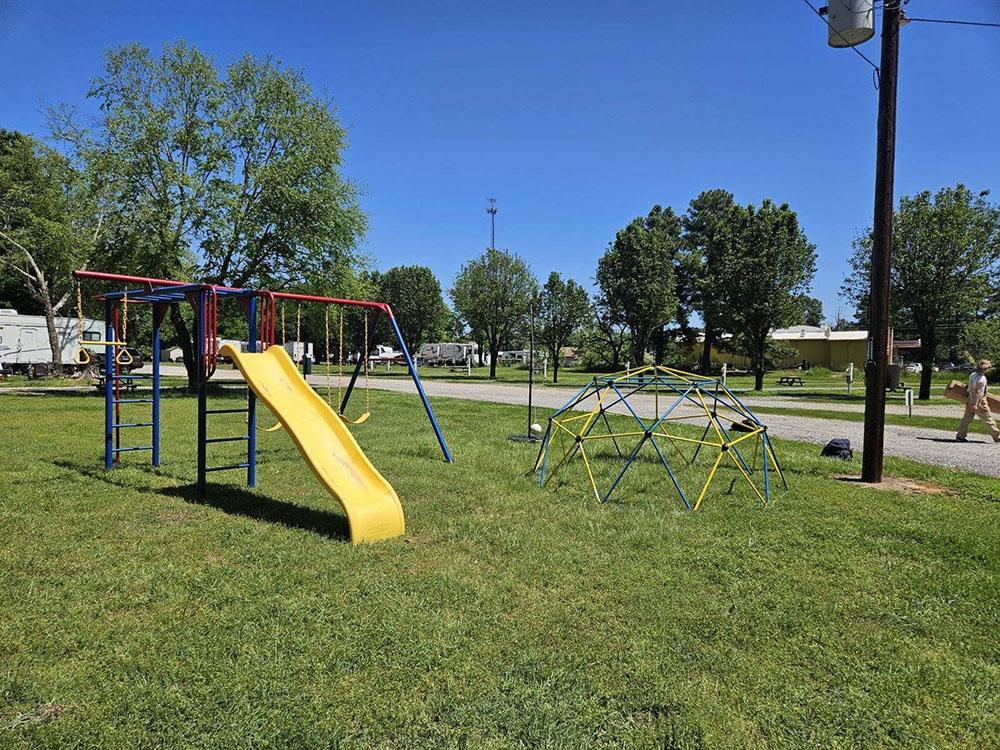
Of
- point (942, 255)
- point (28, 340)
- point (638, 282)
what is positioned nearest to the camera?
point (942, 255)

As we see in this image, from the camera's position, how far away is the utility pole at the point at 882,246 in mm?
7887

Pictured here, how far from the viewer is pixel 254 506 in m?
6.50

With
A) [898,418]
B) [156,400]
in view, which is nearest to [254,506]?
[156,400]

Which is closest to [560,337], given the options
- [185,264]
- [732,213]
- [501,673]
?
[732,213]

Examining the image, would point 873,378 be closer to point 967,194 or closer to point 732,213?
point 967,194

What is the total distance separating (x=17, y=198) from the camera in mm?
28953

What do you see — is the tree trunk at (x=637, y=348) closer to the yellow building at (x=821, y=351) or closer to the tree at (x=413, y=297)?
the yellow building at (x=821, y=351)

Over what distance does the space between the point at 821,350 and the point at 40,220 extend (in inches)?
2150

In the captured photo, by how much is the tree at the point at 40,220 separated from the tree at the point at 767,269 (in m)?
26.6

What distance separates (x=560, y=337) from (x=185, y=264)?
2326cm

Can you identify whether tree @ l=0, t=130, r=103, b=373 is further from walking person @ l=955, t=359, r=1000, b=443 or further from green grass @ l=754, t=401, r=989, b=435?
walking person @ l=955, t=359, r=1000, b=443

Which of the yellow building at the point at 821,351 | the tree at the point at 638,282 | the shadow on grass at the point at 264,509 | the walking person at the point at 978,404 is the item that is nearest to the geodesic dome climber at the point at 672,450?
the shadow on grass at the point at 264,509

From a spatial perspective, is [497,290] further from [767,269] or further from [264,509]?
[264,509]

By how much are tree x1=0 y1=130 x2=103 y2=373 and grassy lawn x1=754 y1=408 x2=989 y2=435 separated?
26564mm
